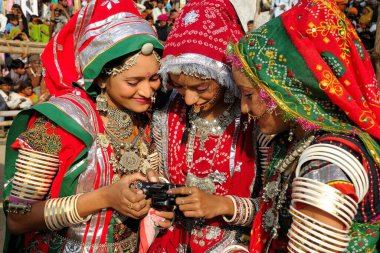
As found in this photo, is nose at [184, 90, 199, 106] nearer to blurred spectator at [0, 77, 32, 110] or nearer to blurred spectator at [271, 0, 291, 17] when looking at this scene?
blurred spectator at [0, 77, 32, 110]

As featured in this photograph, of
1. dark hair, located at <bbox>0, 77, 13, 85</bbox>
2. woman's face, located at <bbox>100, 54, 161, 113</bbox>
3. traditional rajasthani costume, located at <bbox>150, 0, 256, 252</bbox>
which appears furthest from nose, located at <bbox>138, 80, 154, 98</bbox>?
dark hair, located at <bbox>0, 77, 13, 85</bbox>

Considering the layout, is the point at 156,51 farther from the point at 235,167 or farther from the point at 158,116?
the point at 235,167

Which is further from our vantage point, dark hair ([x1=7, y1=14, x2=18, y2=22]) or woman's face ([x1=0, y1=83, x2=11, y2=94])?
dark hair ([x1=7, y1=14, x2=18, y2=22])

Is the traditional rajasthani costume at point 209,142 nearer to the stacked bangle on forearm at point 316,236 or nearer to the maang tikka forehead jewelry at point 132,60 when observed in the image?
the maang tikka forehead jewelry at point 132,60

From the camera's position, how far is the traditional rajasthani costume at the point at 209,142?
255 cm

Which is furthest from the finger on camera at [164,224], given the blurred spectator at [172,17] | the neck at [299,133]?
the blurred spectator at [172,17]

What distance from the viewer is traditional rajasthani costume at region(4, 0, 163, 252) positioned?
2281mm

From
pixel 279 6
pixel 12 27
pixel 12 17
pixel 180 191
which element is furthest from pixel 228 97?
pixel 12 17

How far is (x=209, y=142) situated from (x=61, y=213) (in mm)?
1010

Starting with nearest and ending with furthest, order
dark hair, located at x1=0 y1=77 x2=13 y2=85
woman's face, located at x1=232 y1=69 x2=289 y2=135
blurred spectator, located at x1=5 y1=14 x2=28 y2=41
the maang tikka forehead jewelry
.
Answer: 1. woman's face, located at x1=232 y1=69 x2=289 y2=135
2. the maang tikka forehead jewelry
3. dark hair, located at x1=0 y1=77 x2=13 y2=85
4. blurred spectator, located at x1=5 y1=14 x2=28 y2=41

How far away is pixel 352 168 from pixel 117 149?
1427mm

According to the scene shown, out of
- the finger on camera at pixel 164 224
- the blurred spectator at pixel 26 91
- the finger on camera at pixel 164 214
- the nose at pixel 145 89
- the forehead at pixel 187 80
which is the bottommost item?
the blurred spectator at pixel 26 91

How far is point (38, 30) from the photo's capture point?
12312mm

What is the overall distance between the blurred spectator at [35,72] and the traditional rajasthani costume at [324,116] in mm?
10120
